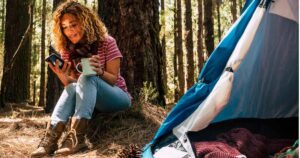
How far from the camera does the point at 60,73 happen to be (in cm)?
335

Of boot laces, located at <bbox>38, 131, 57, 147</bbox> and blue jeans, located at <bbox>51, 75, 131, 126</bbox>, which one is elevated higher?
blue jeans, located at <bbox>51, 75, 131, 126</bbox>

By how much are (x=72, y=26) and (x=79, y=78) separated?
1.44 feet

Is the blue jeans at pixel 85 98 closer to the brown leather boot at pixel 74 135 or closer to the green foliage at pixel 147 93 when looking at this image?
the brown leather boot at pixel 74 135

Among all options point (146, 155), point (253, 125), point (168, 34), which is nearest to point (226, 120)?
point (253, 125)

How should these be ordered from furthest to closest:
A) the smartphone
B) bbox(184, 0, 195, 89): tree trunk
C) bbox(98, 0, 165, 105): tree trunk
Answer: bbox(184, 0, 195, 89): tree trunk < bbox(98, 0, 165, 105): tree trunk < the smartphone

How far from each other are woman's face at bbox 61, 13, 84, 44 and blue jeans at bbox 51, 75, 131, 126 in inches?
15.1

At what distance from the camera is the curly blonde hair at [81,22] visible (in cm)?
339

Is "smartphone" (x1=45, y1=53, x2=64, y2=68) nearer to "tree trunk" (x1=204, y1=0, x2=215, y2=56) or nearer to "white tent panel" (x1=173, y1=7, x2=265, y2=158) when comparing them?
"white tent panel" (x1=173, y1=7, x2=265, y2=158)

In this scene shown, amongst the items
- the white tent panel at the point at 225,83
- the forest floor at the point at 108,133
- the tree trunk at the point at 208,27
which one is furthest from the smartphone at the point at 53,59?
the tree trunk at the point at 208,27

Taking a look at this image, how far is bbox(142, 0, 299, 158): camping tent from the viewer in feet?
8.78

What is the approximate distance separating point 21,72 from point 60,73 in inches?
214

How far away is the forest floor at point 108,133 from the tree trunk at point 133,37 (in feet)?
1.13

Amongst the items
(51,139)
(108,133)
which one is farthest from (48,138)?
(108,133)

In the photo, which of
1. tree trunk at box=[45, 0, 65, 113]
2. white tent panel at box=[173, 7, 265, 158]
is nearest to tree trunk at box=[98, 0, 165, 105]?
white tent panel at box=[173, 7, 265, 158]
